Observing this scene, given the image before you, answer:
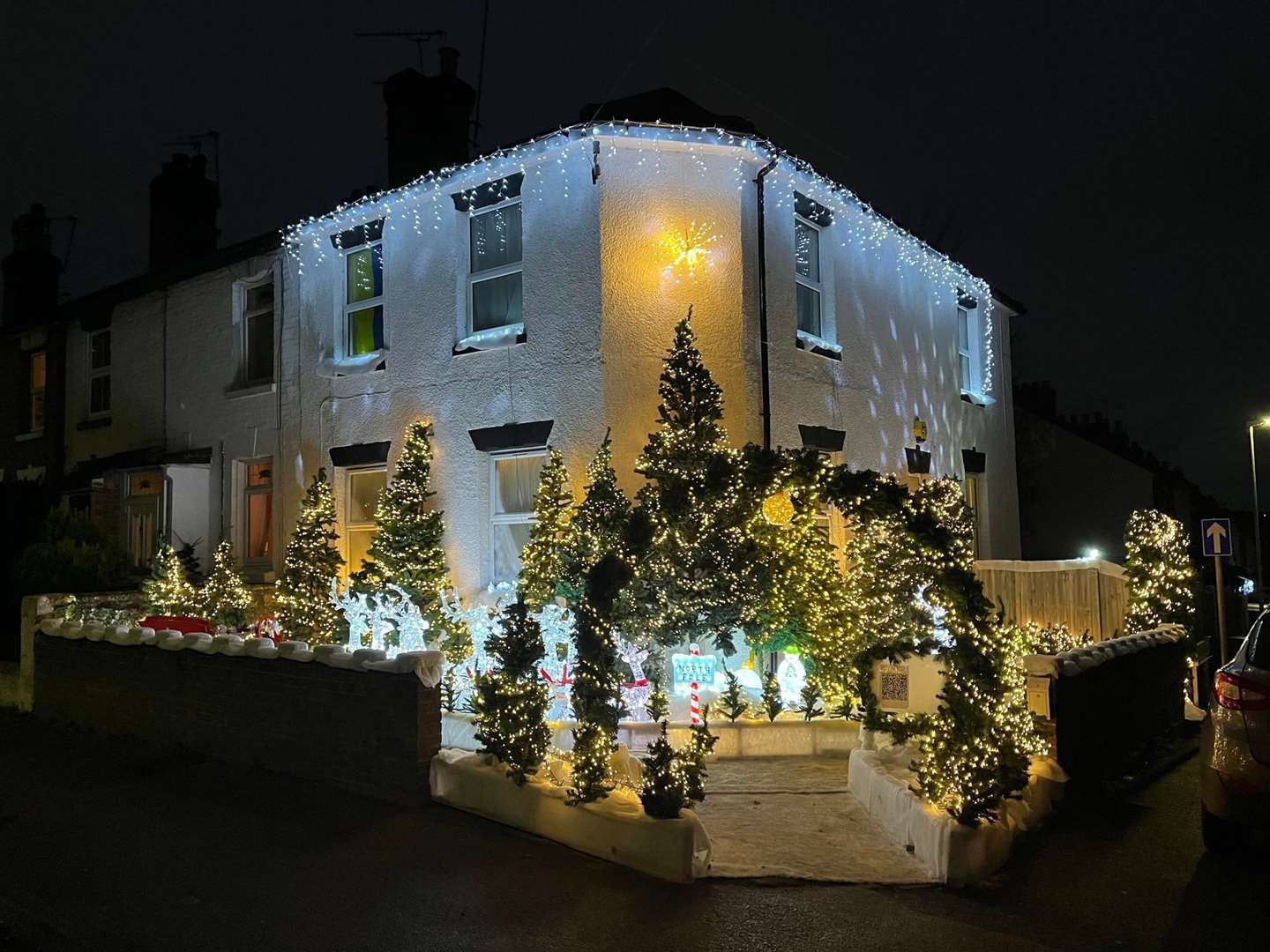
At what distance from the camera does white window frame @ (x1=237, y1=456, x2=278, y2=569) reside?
1367 cm

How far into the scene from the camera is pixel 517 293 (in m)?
11.2

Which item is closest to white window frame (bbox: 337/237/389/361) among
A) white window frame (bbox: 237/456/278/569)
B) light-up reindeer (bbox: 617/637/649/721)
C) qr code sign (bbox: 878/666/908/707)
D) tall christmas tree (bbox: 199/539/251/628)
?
white window frame (bbox: 237/456/278/569)

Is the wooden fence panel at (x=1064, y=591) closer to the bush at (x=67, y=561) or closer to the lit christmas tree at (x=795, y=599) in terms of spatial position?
the lit christmas tree at (x=795, y=599)

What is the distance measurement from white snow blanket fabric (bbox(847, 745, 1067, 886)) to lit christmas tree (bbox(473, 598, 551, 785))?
7.72 feet

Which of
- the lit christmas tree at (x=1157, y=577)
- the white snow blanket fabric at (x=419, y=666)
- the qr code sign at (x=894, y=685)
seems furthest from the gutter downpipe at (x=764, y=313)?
the lit christmas tree at (x=1157, y=577)

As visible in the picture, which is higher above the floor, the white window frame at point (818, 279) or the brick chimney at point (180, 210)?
the brick chimney at point (180, 210)

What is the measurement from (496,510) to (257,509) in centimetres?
487

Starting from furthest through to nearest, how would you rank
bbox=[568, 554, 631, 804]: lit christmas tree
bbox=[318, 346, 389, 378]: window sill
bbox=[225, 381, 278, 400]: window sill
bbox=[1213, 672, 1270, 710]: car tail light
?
bbox=[225, 381, 278, 400]: window sill < bbox=[318, 346, 389, 378]: window sill < bbox=[568, 554, 631, 804]: lit christmas tree < bbox=[1213, 672, 1270, 710]: car tail light

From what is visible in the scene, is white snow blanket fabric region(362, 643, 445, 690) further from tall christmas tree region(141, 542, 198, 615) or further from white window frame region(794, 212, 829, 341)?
white window frame region(794, 212, 829, 341)

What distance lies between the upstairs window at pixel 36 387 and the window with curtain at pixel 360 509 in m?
8.94

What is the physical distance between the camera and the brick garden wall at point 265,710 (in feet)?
23.6

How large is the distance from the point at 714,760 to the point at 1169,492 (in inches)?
1017

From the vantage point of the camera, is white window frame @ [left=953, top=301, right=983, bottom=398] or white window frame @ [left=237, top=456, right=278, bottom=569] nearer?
white window frame @ [left=237, top=456, right=278, bottom=569]

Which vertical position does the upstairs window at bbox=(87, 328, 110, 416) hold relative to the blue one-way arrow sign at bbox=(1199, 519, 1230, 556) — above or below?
above
